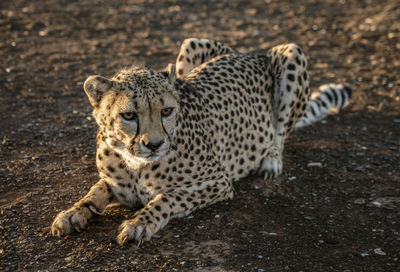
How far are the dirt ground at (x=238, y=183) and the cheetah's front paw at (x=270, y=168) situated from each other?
0.08 m

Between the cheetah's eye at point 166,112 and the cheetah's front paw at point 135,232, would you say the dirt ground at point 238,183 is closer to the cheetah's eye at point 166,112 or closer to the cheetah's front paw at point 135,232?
the cheetah's front paw at point 135,232

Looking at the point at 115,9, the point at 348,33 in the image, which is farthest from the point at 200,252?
the point at 115,9

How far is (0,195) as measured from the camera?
4137 mm

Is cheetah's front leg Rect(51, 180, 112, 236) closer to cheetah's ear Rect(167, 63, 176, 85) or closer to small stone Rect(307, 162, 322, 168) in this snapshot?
cheetah's ear Rect(167, 63, 176, 85)

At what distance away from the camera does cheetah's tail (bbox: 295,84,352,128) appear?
5797mm

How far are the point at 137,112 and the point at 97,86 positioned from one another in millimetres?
340

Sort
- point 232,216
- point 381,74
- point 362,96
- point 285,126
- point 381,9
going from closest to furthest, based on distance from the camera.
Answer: point 232,216
point 285,126
point 362,96
point 381,74
point 381,9

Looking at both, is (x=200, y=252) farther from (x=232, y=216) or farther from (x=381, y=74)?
(x=381, y=74)

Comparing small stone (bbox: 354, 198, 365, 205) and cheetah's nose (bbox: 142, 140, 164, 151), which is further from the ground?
cheetah's nose (bbox: 142, 140, 164, 151)

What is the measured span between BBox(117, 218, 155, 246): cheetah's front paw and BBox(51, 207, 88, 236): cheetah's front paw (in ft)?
0.95

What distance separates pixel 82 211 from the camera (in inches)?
145

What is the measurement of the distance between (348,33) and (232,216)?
5683 millimetres

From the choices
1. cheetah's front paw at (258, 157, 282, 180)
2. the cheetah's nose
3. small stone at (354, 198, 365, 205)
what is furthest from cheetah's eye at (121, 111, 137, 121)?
small stone at (354, 198, 365, 205)

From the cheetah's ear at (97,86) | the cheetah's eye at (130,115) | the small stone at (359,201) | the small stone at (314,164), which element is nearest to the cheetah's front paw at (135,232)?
the cheetah's eye at (130,115)
